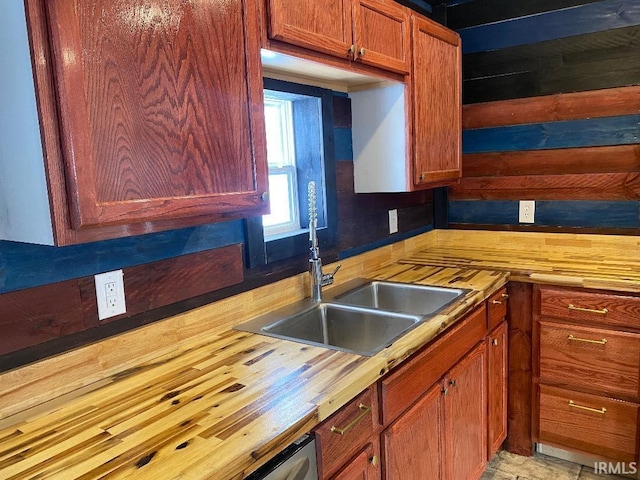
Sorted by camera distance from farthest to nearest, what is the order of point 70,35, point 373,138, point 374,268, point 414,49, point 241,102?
point 374,268
point 373,138
point 414,49
point 241,102
point 70,35

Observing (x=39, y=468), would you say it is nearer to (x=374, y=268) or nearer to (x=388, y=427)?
(x=388, y=427)

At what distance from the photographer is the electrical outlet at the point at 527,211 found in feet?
9.25

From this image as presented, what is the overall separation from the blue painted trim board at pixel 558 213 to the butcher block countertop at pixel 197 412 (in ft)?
5.14

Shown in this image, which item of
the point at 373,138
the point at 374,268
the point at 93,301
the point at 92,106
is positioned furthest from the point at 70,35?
the point at 374,268

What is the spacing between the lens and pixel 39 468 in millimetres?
944

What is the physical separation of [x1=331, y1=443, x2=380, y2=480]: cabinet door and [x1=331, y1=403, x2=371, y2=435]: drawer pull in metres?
0.10

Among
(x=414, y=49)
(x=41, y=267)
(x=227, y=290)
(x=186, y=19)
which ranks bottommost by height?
(x=227, y=290)

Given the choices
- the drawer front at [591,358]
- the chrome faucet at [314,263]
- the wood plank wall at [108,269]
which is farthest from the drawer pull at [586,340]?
the wood plank wall at [108,269]

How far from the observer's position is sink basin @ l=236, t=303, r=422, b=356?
176 centimetres

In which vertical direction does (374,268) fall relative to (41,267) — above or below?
below

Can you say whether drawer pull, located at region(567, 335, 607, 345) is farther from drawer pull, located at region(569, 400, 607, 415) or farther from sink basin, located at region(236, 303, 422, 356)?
sink basin, located at region(236, 303, 422, 356)

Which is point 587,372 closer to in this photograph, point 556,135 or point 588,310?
point 588,310

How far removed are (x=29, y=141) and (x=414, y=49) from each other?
1.66 meters

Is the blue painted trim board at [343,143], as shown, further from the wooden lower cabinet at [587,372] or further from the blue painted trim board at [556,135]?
the wooden lower cabinet at [587,372]
